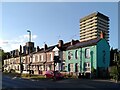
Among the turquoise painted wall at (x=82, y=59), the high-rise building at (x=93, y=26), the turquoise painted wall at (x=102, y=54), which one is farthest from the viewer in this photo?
the high-rise building at (x=93, y=26)

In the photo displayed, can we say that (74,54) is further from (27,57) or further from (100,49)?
(27,57)

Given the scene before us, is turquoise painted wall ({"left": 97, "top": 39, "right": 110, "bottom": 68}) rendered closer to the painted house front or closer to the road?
the painted house front

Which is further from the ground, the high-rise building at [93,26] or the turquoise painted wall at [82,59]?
the high-rise building at [93,26]

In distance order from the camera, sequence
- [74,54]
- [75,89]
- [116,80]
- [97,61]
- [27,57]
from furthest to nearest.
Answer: [27,57], [74,54], [97,61], [116,80], [75,89]

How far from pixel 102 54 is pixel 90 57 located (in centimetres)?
244

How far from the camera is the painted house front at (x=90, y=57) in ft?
Result: 160

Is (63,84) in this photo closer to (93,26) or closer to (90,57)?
(90,57)

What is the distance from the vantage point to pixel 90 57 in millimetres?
50000

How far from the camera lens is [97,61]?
48781 mm

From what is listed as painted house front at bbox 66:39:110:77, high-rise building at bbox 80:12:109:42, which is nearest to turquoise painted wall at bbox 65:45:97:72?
painted house front at bbox 66:39:110:77

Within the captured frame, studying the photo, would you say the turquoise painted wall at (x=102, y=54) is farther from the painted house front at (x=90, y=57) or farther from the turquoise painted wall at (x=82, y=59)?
the turquoise painted wall at (x=82, y=59)

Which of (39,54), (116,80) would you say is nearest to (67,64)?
(39,54)

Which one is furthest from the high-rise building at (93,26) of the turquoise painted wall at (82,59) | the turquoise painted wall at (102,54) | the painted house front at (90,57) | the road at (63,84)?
the road at (63,84)

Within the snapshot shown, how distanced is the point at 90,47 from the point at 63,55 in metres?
10.7
